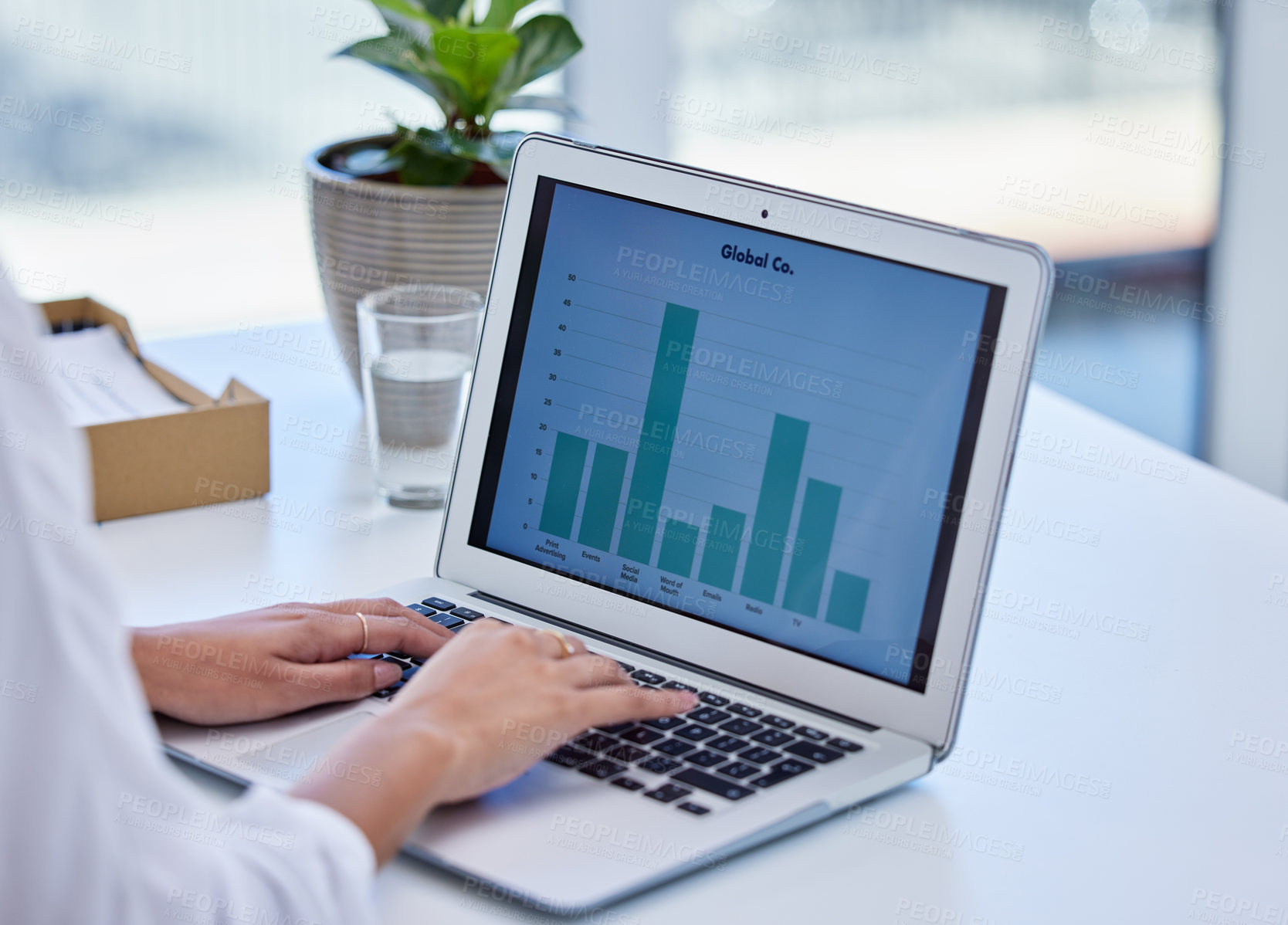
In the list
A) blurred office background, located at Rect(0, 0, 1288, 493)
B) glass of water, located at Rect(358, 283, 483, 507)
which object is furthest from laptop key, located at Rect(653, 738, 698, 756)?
blurred office background, located at Rect(0, 0, 1288, 493)

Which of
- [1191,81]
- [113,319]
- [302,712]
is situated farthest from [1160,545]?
[1191,81]

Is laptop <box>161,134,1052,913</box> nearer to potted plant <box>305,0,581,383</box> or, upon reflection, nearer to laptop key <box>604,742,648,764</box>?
laptop key <box>604,742,648,764</box>

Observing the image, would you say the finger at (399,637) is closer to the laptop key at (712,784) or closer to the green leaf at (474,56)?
the laptop key at (712,784)

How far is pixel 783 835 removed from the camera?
68cm

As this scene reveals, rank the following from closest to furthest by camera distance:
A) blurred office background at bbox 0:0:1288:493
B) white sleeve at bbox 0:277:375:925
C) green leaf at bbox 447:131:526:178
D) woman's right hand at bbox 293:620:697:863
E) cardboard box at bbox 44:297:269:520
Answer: white sleeve at bbox 0:277:375:925
woman's right hand at bbox 293:620:697:863
cardboard box at bbox 44:297:269:520
green leaf at bbox 447:131:526:178
blurred office background at bbox 0:0:1288:493

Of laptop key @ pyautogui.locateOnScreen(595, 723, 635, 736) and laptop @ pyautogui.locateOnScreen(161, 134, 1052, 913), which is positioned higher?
laptop @ pyautogui.locateOnScreen(161, 134, 1052, 913)

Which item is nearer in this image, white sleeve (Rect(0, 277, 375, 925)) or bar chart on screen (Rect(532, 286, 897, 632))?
white sleeve (Rect(0, 277, 375, 925))

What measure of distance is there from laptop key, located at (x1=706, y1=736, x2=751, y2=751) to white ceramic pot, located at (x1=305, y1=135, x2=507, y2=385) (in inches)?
25.7

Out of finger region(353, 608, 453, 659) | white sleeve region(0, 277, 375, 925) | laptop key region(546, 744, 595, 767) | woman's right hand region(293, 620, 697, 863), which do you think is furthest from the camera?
finger region(353, 608, 453, 659)

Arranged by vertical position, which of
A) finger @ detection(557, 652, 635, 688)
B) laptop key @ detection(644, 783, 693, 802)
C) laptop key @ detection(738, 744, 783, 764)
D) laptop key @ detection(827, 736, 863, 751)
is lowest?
laptop key @ detection(644, 783, 693, 802)

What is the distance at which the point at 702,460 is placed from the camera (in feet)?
2.69

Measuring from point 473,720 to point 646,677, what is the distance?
0.18 metres

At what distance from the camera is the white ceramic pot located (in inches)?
47.9

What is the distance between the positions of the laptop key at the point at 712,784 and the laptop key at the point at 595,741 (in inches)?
1.9
